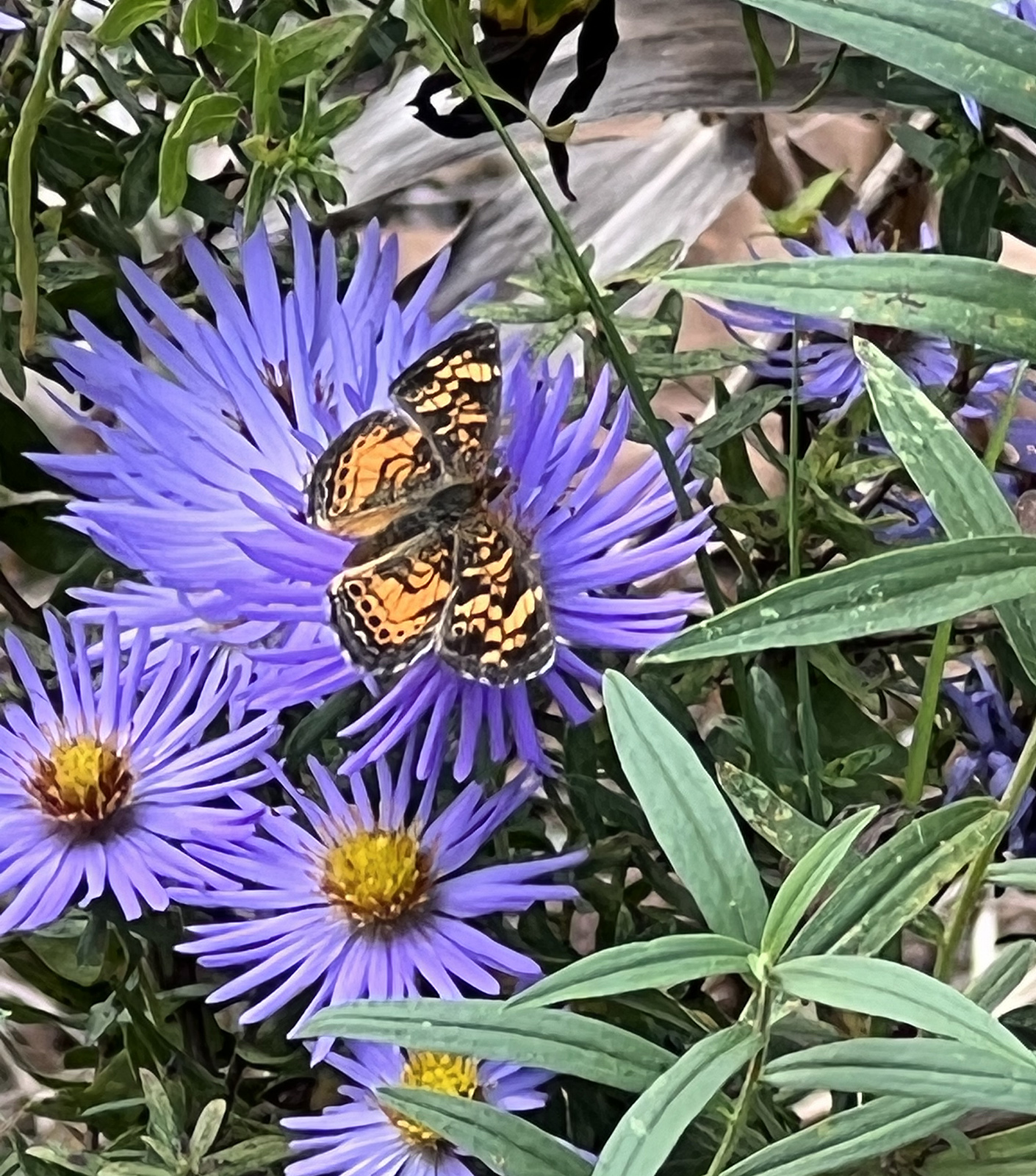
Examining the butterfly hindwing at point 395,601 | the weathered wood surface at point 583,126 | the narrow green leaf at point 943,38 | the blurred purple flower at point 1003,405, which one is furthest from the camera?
the weathered wood surface at point 583,126

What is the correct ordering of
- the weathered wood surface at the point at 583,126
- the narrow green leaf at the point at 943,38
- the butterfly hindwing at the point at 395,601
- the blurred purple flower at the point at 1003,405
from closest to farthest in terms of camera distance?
the narrow green leaf at the point at 943,38, the butterfly hindwing at the point at 395,601, the blurred purple flower at the point at 1003,405, the weathered wood surface at the point at 583,126

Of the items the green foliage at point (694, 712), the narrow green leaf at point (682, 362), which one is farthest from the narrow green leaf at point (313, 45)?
the narrow green leaf at point (682, 362)

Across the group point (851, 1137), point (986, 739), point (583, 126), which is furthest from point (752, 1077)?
point (583, 126)

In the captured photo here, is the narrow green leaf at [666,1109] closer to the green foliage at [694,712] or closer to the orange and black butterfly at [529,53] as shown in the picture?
the green foliage at [694,712]

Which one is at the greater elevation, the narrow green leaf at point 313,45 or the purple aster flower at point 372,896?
the narrow green leaf at point 313,45

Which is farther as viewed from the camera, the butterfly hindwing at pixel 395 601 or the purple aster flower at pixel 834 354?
the purple aster flower at pixel 834 354

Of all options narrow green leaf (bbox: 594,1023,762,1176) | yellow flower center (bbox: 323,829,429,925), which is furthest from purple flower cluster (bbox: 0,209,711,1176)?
narrow green leaf (bbox: 594,1023,762,1176)

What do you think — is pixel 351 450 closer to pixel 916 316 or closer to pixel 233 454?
pixel 233 454
